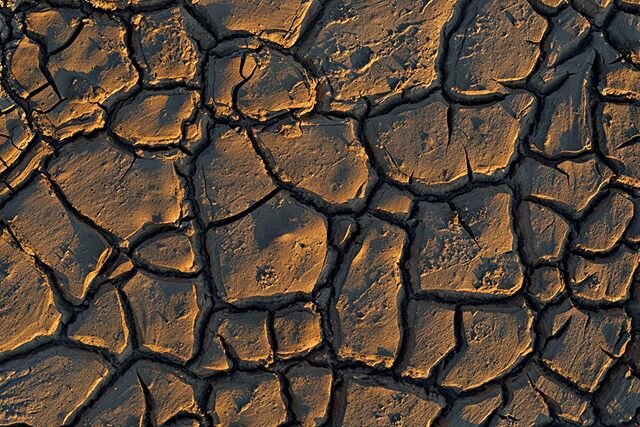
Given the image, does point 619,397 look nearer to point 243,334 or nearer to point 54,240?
point 243,334

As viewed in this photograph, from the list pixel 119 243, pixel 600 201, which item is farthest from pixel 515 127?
pixel 119 243

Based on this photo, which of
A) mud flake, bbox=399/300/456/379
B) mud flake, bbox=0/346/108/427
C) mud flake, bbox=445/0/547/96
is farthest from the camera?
mud flake, bbox=445/0/547/96

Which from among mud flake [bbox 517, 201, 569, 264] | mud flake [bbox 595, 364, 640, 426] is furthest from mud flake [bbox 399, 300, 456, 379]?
mud flake [bbox 595, 364, 640, 426]

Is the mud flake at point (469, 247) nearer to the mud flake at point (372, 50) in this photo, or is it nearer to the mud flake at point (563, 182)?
the mud flake at point (563, 182)

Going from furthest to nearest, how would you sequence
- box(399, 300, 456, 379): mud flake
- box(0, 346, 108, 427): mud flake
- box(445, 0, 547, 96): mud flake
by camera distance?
box(445, 0, 547, 96): mud flake → box(399, 300, 456, 379): mud flake → box(0, 346, 108, 427): mud flake

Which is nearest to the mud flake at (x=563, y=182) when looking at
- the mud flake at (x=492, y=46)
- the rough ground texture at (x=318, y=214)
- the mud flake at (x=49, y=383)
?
the rough ground texture at (x=318, y=214)

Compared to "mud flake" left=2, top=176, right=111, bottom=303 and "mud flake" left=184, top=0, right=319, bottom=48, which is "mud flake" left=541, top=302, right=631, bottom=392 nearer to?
"mud flake" left=184, top=0, right=319, bottom=48

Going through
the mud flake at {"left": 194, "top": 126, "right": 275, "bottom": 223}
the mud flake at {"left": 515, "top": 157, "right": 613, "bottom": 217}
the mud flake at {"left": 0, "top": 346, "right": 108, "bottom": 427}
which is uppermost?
the mud flake at {"left": 194, "top": 126, "right": 275, "bottom": 223}

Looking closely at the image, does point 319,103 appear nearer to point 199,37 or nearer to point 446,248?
point 199,37
